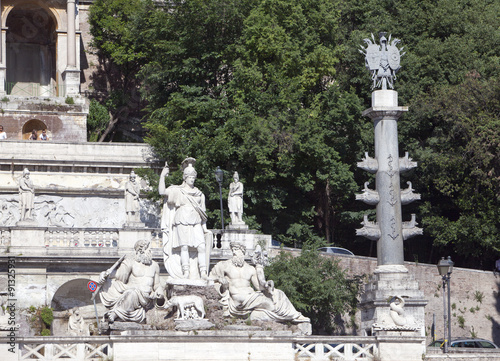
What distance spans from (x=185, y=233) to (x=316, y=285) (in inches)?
580

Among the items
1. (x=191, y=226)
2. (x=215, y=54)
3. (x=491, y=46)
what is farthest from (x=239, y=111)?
(x=191, y=226)

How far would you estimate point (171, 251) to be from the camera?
25062 millimetres

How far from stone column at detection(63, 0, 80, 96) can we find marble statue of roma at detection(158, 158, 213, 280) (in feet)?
102

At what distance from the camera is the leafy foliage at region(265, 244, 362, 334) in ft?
127

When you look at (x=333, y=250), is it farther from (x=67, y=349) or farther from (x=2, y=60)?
(x=67, y=349)

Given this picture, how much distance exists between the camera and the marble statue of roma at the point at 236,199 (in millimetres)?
38156

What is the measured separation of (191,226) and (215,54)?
2326cm

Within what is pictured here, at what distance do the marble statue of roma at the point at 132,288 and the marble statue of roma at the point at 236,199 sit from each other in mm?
13389

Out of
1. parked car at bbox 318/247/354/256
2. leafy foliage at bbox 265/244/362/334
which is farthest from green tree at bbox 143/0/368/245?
leafy foliage at bbox 265/244/362/334

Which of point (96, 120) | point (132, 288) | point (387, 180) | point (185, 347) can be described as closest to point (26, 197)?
point (387, 180)

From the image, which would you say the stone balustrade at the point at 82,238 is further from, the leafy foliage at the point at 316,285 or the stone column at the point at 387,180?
the stone column at the point at 387,180

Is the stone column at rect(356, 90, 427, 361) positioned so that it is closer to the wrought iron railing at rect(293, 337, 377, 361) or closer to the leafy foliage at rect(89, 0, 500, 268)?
the wrought iron railing at rect(293, 337, 377, 361)

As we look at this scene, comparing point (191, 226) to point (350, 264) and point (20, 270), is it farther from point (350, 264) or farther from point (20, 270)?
point (350, 264)

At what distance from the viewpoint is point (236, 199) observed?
126 ft
